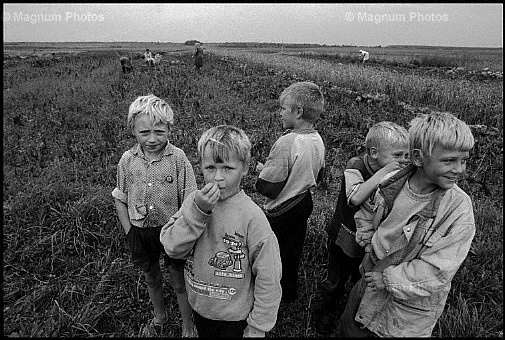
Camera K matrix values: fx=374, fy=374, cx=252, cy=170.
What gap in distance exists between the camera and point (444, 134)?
174cm

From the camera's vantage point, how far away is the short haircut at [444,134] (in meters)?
1.74

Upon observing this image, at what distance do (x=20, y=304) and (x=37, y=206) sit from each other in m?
1.36

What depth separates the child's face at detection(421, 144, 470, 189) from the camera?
1.77 meters

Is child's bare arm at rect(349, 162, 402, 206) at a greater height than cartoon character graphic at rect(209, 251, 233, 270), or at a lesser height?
greater

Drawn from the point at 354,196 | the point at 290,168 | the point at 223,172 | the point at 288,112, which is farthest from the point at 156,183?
the point at 354,196

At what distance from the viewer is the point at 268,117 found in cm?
864

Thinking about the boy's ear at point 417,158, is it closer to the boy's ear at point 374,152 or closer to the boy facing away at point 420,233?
the boy facing away at point 420,233

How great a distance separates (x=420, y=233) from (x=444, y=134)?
1.64 feet

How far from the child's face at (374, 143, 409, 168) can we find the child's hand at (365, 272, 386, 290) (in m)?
0.70

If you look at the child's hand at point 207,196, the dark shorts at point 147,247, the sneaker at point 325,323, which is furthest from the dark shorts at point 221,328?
the sneaker at point 325,323

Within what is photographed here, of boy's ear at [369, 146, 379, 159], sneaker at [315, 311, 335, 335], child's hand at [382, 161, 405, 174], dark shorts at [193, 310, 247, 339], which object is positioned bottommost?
sneaker at [315, 311, 335, 335]

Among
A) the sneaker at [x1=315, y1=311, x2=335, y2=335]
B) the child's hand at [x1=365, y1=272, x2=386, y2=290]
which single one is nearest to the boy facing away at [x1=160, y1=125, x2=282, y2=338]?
the child's hand at [x1=365, y1=272, x2=386, y2=290]

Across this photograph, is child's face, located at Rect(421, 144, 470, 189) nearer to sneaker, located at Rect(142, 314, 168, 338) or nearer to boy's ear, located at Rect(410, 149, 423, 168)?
boy's ear, located at Rect(410, 149, 423, 168)

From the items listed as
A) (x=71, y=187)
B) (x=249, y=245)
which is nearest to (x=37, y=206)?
(x=71, y=187)
